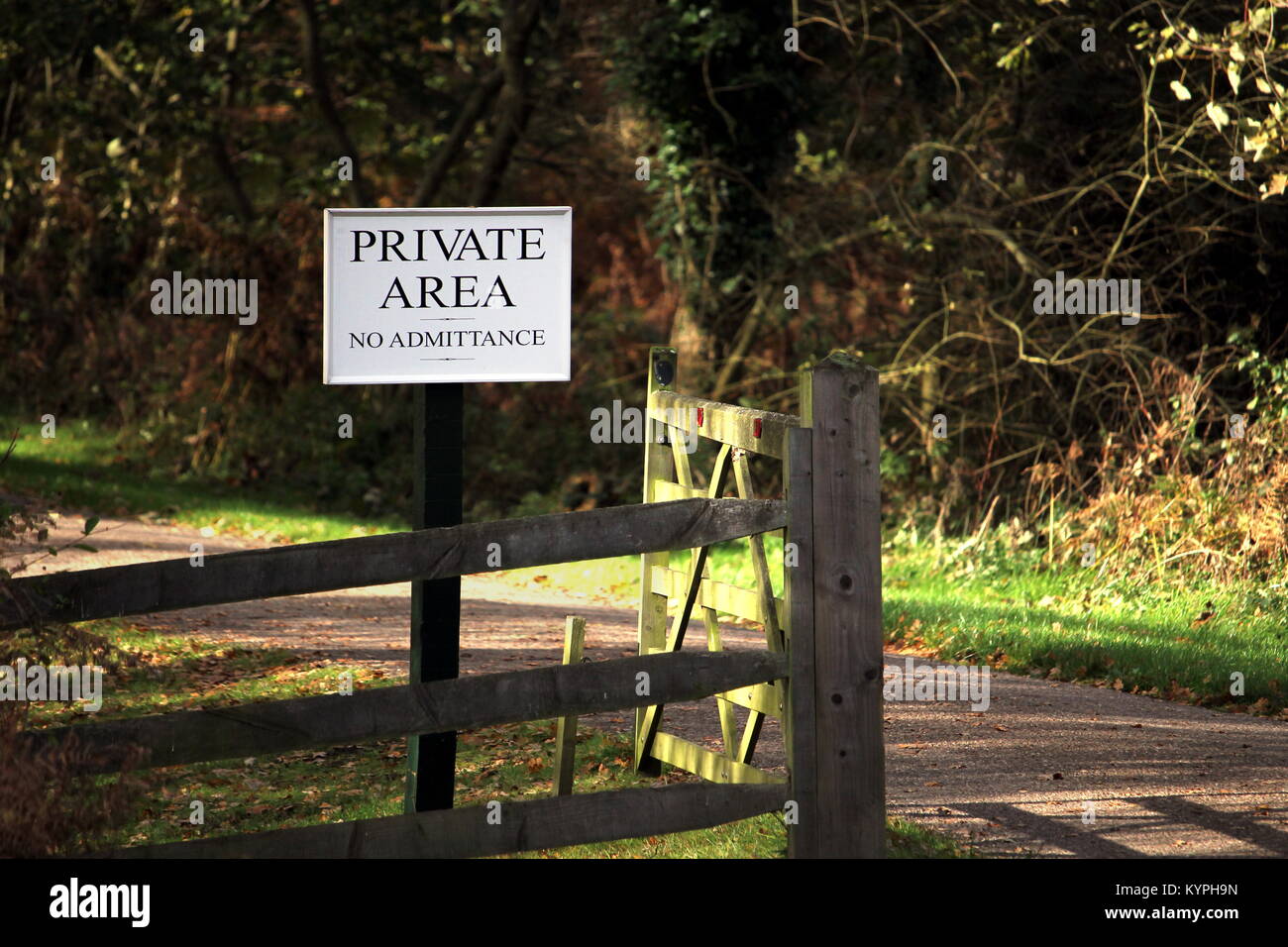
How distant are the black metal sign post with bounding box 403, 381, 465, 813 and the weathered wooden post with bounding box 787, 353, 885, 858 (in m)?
1.30

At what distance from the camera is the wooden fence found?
14.4 feet

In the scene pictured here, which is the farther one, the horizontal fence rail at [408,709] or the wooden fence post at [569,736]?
the wooden fence post at [569,736]

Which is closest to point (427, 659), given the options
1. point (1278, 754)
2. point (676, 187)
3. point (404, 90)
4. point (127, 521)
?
point (1278, 754)

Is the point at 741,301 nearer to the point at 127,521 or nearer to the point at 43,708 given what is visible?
the point at 127,521

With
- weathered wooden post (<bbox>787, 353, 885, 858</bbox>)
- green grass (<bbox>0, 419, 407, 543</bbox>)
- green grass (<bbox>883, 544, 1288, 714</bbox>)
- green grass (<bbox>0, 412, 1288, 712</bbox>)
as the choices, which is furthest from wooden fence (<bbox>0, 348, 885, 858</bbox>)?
green grass (<bbox>0, 419, 407, 543</bbox>)

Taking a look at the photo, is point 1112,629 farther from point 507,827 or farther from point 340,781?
point 507,827

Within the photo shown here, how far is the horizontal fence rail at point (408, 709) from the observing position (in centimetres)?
427

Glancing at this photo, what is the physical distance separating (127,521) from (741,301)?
6745 mm

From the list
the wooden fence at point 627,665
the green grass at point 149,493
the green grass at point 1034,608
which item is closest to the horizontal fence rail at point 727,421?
the wooden fence at point 627,665

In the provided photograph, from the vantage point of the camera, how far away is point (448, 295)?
5.31m

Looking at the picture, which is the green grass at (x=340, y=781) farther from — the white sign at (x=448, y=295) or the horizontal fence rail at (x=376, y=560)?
the white sign at (x=448, y=295)

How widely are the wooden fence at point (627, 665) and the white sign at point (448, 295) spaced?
2.80 ft

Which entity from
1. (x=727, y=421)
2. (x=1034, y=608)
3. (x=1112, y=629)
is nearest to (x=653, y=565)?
(x=727, y=421)
